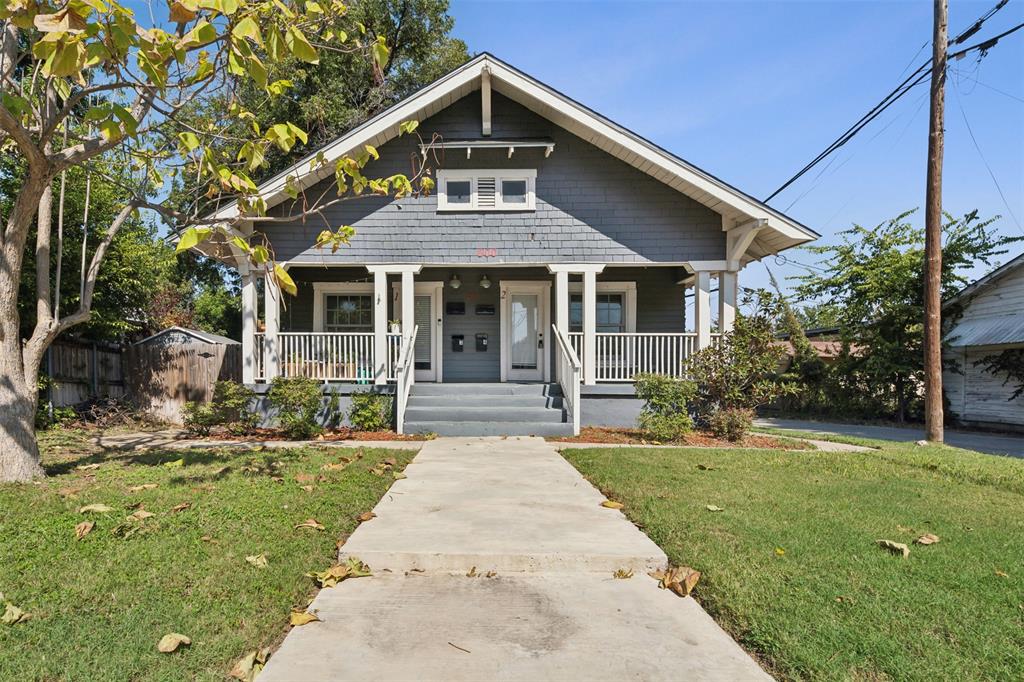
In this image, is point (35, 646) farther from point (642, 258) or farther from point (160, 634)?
point (642, 258)

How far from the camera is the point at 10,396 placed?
4820mm

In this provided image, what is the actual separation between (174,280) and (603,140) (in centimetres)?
2026

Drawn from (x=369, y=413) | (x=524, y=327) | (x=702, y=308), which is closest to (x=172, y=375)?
(x=369, y=413)

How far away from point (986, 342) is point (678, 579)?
47.2 feet

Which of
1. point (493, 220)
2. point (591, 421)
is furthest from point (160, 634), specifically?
point (493, 220)

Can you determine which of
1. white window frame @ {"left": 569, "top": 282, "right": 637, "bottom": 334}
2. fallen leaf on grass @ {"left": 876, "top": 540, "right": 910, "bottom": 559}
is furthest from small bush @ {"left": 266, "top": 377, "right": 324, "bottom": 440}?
fallen leaf on grass @ {"left": 876, "top": 540, "right": 910, "bottom": 559}

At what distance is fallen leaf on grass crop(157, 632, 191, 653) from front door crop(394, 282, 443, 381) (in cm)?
944

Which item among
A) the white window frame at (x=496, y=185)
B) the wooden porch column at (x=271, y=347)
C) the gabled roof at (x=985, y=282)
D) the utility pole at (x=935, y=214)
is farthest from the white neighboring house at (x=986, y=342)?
the wooden porch column at (x=271, y=347)

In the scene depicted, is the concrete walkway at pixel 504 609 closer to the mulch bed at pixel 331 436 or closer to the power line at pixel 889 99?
the mulch bed at pixel 331 436

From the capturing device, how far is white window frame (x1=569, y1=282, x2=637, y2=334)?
12.1 meters

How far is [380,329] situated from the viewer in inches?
401

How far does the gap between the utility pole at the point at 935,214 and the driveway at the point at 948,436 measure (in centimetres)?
107

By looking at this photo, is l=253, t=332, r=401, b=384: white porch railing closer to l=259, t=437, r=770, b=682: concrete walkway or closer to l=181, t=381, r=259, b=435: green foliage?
l=181, t=381, r=259, b=435: green foliage

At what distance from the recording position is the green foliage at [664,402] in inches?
336
